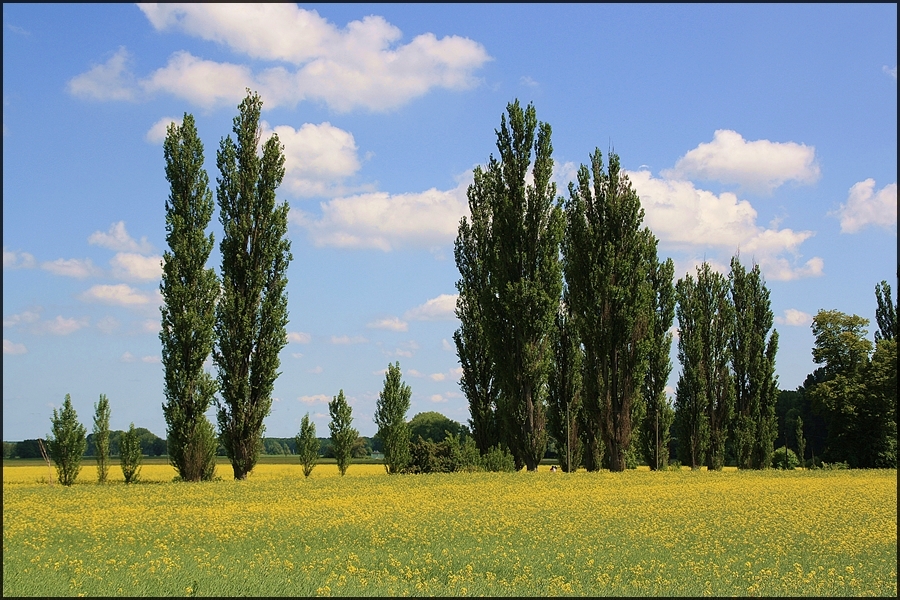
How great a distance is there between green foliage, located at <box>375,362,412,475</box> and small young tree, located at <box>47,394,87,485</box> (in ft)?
48.0

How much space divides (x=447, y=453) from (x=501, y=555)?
38365 mm

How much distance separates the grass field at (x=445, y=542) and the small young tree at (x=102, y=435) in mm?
13973

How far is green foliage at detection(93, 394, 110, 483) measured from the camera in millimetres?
39034

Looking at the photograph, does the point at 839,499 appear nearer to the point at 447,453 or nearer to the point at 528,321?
the point at 528,321

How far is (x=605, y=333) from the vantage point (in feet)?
120

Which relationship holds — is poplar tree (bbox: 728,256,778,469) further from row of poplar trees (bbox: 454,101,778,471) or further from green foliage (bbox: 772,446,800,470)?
row of poplar trees (bbox: 454,101,778,471)

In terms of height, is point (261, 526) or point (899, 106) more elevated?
point (899, 106)

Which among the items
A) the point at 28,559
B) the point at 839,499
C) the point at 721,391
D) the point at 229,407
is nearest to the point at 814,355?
the point at 721,391

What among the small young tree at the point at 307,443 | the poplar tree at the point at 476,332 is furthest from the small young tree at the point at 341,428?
the poplar tree at the point at 476,332

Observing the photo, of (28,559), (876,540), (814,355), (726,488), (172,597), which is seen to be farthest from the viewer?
(814,355)

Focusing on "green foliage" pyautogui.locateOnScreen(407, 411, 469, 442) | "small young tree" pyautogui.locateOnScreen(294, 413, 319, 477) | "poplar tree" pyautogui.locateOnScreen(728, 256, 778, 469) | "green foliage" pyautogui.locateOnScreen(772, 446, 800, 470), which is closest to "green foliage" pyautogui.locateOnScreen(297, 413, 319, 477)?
"small young tree" pyautogui.locateOnScreen(294, 413, 319, 477)

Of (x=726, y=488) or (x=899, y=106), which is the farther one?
(x=726, y=488)

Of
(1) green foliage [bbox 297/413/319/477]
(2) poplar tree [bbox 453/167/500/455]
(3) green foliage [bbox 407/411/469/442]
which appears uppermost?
(2) poplar tree [bbox 453/167/500/455]

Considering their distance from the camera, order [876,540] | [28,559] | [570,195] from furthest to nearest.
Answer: [570,195] → [876,540] → [28,559]
